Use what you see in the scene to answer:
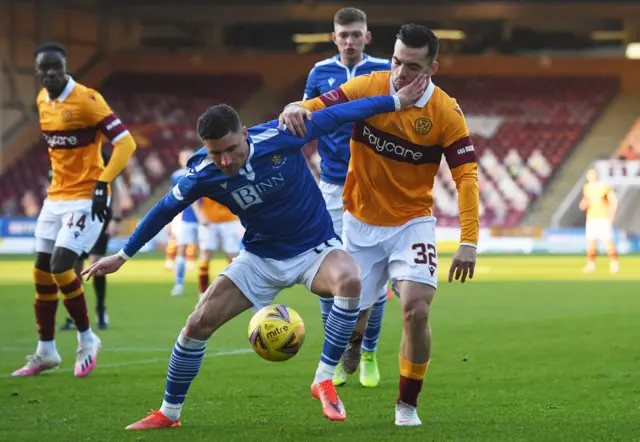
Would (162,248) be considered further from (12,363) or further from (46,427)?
(46,427)

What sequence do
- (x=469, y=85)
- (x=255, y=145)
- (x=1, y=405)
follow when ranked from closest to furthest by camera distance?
(x=255, y=145) < (x=1, y=405) < (x=469, y=85)

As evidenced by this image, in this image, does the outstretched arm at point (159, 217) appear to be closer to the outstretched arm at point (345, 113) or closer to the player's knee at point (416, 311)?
the outstretched arm at point (345, 113)

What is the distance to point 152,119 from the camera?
39.6m

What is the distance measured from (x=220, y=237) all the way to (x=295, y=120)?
11075 mm

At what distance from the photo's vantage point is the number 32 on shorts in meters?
6.82

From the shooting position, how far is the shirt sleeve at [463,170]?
659cm

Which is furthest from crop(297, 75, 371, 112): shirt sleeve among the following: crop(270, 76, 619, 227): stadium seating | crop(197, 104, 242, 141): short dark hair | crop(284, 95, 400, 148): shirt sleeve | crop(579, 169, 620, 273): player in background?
crop(270, 76, 619, 227): stadium seating

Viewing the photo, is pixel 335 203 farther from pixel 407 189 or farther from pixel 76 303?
pixel 76 303

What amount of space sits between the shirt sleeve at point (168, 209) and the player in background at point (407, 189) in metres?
0.61

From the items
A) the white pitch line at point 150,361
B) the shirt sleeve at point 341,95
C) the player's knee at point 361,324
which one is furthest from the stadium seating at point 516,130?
the shirt sleeve at point 341,95

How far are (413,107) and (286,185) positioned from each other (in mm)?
903


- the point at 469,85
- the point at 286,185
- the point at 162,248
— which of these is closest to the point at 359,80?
the point at 286,185

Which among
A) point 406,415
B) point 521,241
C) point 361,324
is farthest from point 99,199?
point 521,241

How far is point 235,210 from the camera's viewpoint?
672cm
